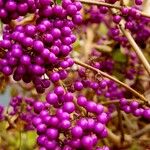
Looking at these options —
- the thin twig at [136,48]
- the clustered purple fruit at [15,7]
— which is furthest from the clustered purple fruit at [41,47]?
the thin twig at [136,48]

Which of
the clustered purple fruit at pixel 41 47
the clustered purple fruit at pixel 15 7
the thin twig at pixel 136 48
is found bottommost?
the thin twig at pixel 136 48

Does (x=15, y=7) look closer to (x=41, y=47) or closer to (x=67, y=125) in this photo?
(x=41, y=47)

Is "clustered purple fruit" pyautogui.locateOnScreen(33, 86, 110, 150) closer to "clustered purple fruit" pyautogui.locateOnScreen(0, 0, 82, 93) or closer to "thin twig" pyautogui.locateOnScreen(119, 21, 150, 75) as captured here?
"clustered purple fruit" pyautogui.locateOnScreen(0, 0, 82, 93)

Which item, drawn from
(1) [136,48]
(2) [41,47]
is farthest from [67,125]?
(1) [136,48]

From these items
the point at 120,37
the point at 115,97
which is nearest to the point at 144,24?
the point at 120,37

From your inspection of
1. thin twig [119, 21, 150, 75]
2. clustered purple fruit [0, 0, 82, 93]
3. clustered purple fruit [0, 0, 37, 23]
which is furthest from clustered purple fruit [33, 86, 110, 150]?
thin twig [119, 21, 150, 75]

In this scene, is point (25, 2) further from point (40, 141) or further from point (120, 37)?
point (120, 37)

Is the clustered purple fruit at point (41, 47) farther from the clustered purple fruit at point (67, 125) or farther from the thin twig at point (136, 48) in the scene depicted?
the thin twig at point (136, 48)

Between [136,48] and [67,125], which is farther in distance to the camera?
[136,48]
